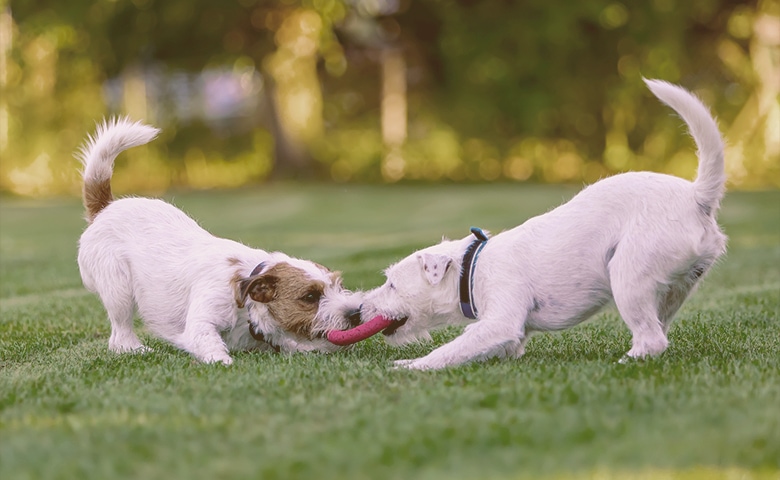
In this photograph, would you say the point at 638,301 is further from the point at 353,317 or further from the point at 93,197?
the point at 93,197

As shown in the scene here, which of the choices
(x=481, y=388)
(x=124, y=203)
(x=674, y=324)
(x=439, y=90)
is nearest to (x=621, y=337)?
(x=674, y=324)

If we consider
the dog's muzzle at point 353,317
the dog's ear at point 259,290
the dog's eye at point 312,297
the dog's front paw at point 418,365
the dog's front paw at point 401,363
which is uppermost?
the dog's ear at point 259,290

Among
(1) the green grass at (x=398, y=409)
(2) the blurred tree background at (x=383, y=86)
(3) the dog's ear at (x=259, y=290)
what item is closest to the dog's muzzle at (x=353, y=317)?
(1) the green grass at (x=398, y=409)

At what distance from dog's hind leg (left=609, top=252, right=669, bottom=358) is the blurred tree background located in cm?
1927

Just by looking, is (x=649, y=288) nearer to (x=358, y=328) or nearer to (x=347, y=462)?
(x=358, y=328)

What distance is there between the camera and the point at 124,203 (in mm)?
6055

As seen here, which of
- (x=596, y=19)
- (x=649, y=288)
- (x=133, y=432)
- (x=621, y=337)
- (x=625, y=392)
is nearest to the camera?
(x=133, y=432)

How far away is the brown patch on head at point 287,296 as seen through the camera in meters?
5.26

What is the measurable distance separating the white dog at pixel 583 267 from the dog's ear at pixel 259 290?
54 cm

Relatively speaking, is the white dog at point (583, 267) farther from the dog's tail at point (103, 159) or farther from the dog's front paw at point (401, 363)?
the dog's tail at point (103, 159)

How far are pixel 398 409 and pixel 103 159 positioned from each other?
3.29m

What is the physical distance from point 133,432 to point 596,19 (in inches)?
886

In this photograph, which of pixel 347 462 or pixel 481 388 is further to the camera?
pixel 481 388

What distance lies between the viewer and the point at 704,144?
4723 millimetres
